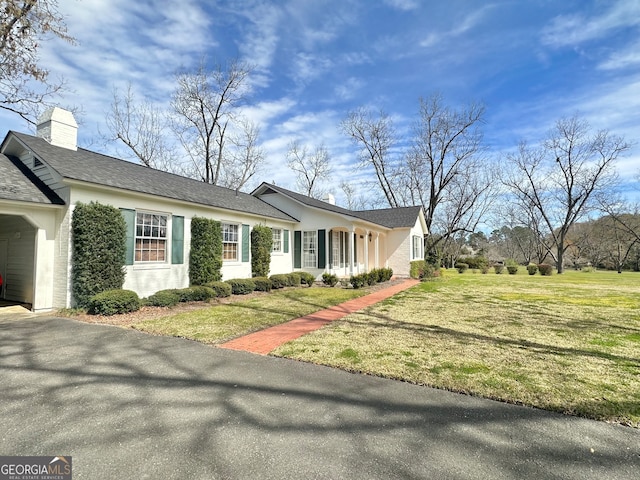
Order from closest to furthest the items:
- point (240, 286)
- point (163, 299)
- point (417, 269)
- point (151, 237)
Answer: point (163, 299) < point (151, 237) < point (240, 286) < point (417, 269)

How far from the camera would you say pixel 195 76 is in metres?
25.0

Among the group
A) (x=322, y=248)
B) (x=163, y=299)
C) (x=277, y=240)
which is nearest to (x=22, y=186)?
(x=163, y=299)

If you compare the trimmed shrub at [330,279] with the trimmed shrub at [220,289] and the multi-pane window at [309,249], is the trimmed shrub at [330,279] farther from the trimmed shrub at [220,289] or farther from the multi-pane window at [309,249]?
the trimmed shrub at [220,289]

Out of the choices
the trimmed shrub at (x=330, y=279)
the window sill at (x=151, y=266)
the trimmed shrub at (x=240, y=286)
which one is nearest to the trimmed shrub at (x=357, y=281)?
the trimmed shrub at (x=330, y=279)

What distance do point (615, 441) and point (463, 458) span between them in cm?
144

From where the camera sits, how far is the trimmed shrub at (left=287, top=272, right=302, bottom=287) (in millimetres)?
14656

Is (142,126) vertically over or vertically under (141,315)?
over

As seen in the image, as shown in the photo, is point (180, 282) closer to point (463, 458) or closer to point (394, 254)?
point (463, 458)

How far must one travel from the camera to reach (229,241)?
1341cm

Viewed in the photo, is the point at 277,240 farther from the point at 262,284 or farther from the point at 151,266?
the point at 151,266

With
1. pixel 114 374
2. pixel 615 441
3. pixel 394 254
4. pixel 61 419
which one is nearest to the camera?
pixel 615 441

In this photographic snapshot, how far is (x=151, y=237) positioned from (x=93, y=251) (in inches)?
79.7

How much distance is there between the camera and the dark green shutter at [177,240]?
10812 mm

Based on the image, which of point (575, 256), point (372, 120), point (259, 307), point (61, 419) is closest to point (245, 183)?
point (372, 120)
